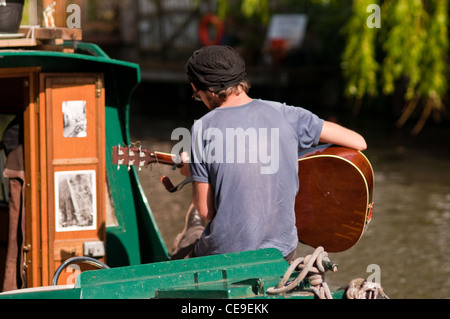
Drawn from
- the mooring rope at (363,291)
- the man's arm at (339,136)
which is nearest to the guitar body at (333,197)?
the man's arm at (339,136)

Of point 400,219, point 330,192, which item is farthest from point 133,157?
point 400,219

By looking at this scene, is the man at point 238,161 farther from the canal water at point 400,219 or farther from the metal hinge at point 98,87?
the metal hinge at point 98,87

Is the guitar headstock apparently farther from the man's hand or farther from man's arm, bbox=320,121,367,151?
man's arm, bbox=320,121,367,151

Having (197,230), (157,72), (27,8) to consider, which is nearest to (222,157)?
(197,230)

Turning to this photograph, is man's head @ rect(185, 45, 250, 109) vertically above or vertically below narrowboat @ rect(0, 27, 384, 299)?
above

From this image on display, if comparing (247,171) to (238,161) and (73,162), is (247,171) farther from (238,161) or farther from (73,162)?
(73,162)

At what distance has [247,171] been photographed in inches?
153

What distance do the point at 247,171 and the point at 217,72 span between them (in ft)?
1.62

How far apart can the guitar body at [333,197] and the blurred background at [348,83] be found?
3.20ft

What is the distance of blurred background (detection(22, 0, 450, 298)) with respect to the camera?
30.2ft

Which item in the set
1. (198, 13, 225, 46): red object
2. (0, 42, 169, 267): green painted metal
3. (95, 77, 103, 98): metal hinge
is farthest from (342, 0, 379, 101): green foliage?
(198, 13, 225, 46): red object

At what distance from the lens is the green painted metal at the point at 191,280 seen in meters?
3.37

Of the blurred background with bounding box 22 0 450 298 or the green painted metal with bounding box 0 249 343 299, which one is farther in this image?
the blurred background with bounding box 22 0 450 298
